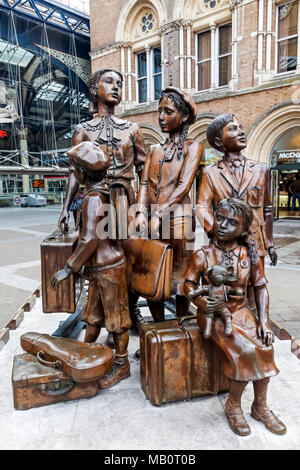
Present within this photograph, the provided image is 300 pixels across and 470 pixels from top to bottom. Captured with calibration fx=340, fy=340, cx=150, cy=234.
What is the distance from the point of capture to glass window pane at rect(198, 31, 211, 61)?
40.7 ft

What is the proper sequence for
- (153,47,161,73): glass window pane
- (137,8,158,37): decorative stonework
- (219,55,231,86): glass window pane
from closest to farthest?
(219,55,231,86): glass window pane → (137,8,158,37): decorative stonework → (153,47,161,73): glass window pane

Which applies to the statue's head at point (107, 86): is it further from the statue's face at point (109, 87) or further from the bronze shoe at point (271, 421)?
the bronze shoe at point (271, 421)

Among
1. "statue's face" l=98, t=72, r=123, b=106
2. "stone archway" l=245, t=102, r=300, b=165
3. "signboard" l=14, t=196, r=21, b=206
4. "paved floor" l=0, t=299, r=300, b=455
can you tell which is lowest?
"paved floor" l=0, t=299, r=300, b=455

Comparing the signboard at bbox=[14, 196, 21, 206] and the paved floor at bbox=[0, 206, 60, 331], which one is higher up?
the signboard at bbox=[14, 196, 21, 206]

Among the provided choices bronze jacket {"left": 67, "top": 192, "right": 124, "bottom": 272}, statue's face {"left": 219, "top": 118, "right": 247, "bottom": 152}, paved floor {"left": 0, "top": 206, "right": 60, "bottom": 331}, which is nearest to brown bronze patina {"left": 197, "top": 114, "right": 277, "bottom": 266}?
statue's face {"left": 219, "top": 118, "right": 247, "bottom": 152}

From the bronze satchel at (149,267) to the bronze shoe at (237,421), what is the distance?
727mm

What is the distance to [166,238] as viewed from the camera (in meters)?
2.52

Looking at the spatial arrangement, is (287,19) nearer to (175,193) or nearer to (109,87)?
(109,87)

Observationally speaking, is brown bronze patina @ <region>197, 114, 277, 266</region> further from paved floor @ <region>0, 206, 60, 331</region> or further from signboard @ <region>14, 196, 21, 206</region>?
signboard @ <region>14, 196, 21, 206</region>

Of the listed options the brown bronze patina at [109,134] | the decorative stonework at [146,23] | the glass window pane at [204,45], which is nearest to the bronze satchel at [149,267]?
the brown bronze patina at [109,134]

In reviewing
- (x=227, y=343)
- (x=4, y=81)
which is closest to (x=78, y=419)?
(x=227, y=343)

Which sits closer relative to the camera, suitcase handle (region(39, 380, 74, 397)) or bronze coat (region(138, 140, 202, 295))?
suitcase handle (region(39, 380, 74, 397))

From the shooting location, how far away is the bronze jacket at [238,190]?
2.44 m

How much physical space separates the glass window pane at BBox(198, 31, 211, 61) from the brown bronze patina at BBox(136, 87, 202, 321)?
38.1 ft
